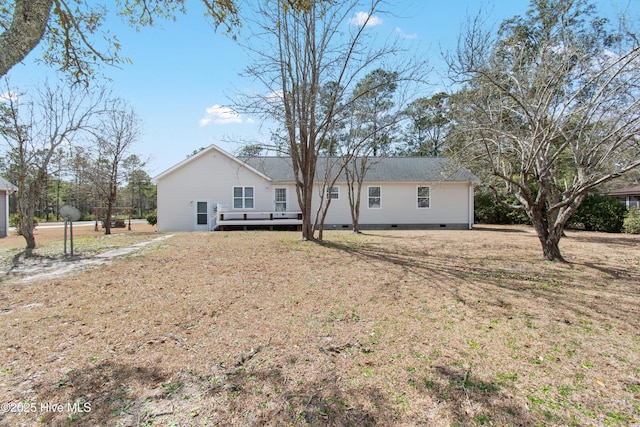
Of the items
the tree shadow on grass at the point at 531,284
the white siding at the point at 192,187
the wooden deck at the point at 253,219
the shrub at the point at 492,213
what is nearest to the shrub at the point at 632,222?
the shrub at the point at 492,213

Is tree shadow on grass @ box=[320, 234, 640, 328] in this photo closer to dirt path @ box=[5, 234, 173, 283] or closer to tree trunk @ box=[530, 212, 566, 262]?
tree trunk @ box=[530, 212, 566, 262]

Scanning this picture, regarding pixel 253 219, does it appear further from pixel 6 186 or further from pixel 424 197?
pixel 6 186

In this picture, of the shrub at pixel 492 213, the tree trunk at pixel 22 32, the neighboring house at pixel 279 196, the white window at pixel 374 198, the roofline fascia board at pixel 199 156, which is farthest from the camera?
the shrub at pixel 492 213

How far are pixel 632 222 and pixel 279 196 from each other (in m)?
17.4

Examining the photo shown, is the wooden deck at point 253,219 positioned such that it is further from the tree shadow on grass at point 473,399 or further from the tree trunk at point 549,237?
the tree shadow on grass at point 473,399

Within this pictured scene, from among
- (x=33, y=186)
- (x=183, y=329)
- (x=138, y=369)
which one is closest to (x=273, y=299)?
(x=183, y=329)

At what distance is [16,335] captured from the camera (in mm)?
3588

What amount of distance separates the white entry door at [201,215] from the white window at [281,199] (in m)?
3.81

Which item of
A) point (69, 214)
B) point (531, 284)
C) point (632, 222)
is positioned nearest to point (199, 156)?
point (69, 214)

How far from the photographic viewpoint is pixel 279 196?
1875cm

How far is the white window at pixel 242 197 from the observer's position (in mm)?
18250

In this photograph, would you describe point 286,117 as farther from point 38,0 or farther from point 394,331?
point 394,331

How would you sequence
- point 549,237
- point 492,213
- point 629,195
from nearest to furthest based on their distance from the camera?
1. point 549,237
2. point 629,195
3. point 492,213

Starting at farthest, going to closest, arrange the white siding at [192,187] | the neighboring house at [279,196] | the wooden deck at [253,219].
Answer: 1. the white siding at [192,187]
2. the neighboring house at [279,196]
3. the wooden deck at [253,219]
